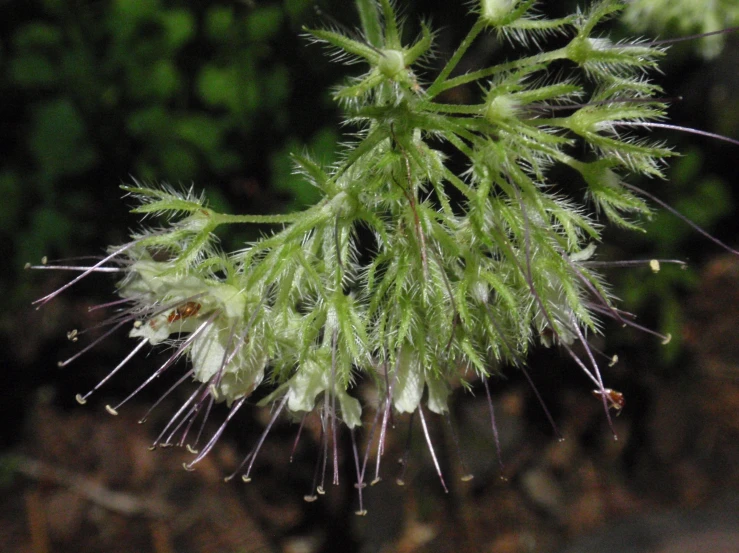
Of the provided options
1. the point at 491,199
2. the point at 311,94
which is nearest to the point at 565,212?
the point at 491,199

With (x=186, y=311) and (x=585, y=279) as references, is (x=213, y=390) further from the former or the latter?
(x=585, y=279)

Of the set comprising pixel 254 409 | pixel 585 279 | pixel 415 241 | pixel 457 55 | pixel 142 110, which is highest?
pixel 142 110

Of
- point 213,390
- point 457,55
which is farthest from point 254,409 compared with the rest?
point 457,55

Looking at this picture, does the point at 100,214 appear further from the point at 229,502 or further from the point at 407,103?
the point at 407,103

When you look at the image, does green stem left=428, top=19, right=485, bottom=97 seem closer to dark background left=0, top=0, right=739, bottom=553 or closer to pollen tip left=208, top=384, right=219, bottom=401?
pollen tip left=208, top=384, right=219, bottom=401

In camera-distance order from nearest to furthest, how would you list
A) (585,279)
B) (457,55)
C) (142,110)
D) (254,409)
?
(457,55)
(585,279)
(142,110)
(254,409)

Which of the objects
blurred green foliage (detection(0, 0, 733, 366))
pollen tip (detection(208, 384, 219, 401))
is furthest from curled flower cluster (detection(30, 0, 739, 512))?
blurred green foliage (detection(0, 0, 733, 366))

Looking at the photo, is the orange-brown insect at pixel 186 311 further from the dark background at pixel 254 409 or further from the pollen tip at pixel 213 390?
the dark background at pixel 254 409

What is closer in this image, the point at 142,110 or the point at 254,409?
the point at 142,110
